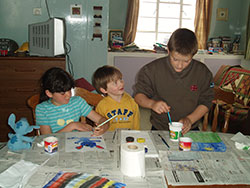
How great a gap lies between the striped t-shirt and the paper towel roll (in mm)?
766

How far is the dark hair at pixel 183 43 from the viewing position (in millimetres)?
1508

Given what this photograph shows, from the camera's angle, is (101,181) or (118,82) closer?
(101,181)

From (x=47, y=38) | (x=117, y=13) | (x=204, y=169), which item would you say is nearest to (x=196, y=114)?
(x=204, y=169)

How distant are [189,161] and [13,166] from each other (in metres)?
0.75

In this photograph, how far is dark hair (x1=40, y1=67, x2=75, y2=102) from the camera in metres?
1.67

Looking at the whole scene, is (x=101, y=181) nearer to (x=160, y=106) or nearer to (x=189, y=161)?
(x=189, y=161)

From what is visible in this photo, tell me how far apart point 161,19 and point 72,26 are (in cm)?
250

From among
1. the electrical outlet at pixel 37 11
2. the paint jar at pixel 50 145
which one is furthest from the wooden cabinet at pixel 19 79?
the paint jar at pixel 50 145

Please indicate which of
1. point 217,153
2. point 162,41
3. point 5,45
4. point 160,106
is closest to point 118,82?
point 160,106

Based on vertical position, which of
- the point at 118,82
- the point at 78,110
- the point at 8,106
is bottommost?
the point at 8,106

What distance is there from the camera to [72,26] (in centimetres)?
325

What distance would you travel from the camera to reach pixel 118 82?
186 centimetres

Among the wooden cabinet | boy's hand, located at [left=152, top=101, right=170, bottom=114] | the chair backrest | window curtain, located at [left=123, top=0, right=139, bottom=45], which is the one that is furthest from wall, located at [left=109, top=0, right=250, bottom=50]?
boy's hand, located at [left=152, top=101, right=170, bottom=114]

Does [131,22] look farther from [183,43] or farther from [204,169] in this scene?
[204,169]
